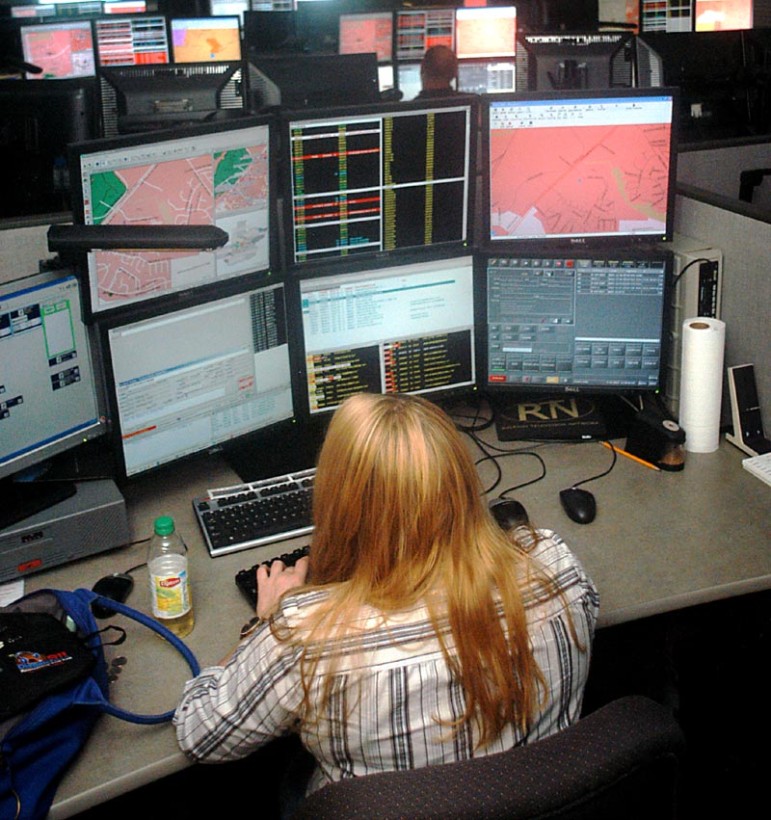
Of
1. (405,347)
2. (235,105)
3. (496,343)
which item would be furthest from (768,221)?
(235,105)

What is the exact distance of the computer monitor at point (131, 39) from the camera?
24.3ft

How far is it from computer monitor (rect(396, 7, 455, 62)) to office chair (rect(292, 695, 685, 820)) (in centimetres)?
679

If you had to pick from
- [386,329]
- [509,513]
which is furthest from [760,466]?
[386,329]

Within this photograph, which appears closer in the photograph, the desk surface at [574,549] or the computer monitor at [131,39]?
the desk surface at [574,549]

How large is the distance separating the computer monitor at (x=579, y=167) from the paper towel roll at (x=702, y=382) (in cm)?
27

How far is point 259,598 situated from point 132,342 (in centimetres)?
55

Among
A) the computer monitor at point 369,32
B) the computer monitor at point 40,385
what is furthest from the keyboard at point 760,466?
the computer monitor at point 369,32

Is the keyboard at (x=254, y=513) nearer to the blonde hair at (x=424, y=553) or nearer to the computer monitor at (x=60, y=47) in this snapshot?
the blonde hair at (x=424, y=553)

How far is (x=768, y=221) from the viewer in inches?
84.3

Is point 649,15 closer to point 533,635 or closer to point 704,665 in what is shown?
point 704,665

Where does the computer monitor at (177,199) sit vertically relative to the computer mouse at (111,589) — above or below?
above

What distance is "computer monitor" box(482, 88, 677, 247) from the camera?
2191 millimetres

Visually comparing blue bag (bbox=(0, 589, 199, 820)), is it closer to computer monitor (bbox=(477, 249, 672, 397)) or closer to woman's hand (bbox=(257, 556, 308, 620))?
woman's hand (bbox=(257, 556, 308, 620))

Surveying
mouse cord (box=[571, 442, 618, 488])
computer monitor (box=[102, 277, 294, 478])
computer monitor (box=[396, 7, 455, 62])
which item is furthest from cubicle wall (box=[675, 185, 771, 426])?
computer monitor (box=[396, 7, 455, 62])
